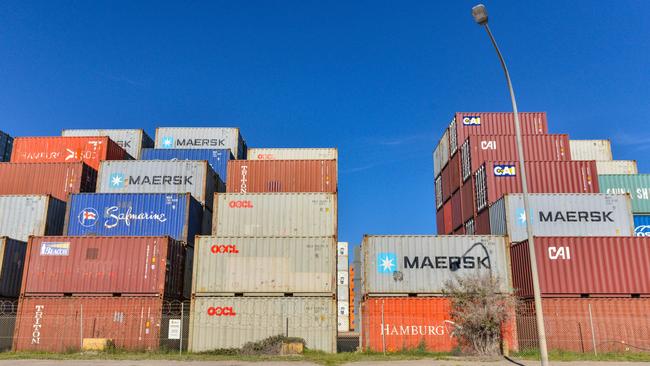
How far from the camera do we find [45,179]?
26.8m

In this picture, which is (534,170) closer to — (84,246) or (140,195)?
(140,195)

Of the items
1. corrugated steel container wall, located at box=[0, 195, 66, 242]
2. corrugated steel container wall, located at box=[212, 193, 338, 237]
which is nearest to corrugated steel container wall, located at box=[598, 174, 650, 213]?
corrugated steel container wall, located at box=[212, 193, 338, 237]

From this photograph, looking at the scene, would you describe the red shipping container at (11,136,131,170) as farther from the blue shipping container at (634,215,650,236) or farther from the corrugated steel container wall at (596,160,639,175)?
the corrugated steel container wall at (596,160,639,175)

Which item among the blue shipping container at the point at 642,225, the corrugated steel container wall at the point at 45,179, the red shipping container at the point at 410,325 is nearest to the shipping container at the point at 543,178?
the blue shipping container at the point at 642,225

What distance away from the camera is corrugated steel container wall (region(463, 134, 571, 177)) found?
95.8ft

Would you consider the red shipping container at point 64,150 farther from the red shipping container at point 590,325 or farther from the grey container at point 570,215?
the red shipping container at point 590,325

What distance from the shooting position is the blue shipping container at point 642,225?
2759 cm

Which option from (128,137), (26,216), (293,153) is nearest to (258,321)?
(26,216)

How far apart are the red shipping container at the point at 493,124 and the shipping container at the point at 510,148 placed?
2.46 m

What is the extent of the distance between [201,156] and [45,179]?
957 cm

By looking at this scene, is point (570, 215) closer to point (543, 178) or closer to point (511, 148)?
point (543, 178)

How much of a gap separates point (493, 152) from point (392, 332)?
1498cm

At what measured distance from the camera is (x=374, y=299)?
67.7 feet

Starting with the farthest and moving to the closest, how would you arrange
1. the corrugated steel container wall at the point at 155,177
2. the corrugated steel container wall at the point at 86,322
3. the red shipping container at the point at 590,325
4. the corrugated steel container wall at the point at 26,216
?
the corrugated steel container wall at the point at 155,177, the corrugated steel container wall at the point at 26,216, the corrugated steel container wall at the point at 86,322, the red shipping container at the point at 590,325
